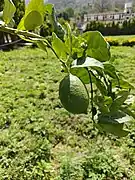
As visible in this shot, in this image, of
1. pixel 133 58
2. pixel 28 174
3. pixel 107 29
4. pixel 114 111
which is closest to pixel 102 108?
pixel 114 111

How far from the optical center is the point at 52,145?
2094 millimetres

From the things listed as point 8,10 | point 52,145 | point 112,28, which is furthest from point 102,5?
point 8,10

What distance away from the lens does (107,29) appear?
14.5 meters

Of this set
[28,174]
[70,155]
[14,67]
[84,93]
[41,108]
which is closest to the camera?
[84,93]

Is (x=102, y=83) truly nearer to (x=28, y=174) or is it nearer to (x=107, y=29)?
(x=28, y=174)

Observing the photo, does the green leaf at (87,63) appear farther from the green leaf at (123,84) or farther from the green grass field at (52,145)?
the green grass field at (52,145)

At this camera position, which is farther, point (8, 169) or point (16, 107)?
point (16, 107)

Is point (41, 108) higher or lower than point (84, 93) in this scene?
lower

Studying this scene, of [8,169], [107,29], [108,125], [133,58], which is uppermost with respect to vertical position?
[108,125]

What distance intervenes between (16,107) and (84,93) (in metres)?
2.74

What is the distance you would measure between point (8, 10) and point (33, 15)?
32 mm

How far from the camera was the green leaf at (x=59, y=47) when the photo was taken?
0.62 ft

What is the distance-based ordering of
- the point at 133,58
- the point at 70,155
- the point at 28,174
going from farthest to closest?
the point at 133,58, the point at 70,155, the point at 28,174

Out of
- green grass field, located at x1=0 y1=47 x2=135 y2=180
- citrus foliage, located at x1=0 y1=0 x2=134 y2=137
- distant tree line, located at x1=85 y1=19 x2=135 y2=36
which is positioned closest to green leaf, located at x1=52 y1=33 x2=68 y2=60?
citrus foliage, located at x1=0 y1=0 x2=134 y2=137
